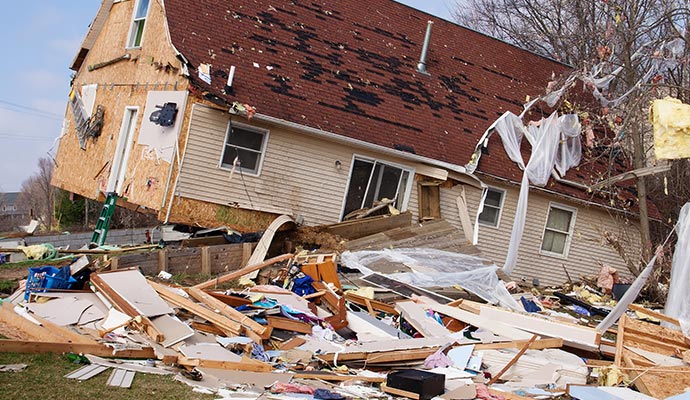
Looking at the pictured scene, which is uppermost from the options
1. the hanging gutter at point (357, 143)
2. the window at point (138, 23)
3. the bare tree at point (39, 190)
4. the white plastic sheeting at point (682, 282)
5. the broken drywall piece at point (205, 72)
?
the window at point (138, 23)

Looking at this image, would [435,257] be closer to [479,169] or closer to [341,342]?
[479,169]

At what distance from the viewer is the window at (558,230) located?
2016 centimetres

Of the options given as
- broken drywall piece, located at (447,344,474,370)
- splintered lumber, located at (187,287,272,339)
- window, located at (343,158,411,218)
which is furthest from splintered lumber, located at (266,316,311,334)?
window, located at (343,158,411,218)

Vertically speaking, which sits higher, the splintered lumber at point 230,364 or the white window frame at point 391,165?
the white window frame at point 391,165

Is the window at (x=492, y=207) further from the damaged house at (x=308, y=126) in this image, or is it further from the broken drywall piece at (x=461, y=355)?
the broken drywall piece at (x=461, y=355)

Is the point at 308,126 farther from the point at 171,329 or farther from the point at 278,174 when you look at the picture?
the point at 171,329

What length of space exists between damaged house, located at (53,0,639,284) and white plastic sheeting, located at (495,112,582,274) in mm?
304

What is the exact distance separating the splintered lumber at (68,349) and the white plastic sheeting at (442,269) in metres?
6.35

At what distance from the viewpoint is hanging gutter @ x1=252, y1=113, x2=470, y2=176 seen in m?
16.0

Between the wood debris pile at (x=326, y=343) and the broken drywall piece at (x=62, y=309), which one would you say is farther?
the broken drywall piece at (x=62, y=309)

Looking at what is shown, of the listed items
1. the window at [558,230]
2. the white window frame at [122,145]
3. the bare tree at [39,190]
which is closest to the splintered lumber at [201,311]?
the white window frame at [122,145]

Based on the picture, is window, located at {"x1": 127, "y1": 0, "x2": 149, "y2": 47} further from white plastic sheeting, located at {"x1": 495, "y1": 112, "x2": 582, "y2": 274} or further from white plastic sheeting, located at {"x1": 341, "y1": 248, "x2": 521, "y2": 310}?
white plastic sheeting, located at {"x1": 495, "y1": 112, "x2": 582, "y2": 274}

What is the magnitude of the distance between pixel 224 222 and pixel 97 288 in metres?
6.02

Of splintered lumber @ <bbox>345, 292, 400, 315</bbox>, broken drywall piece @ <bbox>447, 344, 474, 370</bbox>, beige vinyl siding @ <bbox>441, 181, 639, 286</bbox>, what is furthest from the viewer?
beige vinyl siding @ <bbox>441, 181, 639, 286</bbox>
